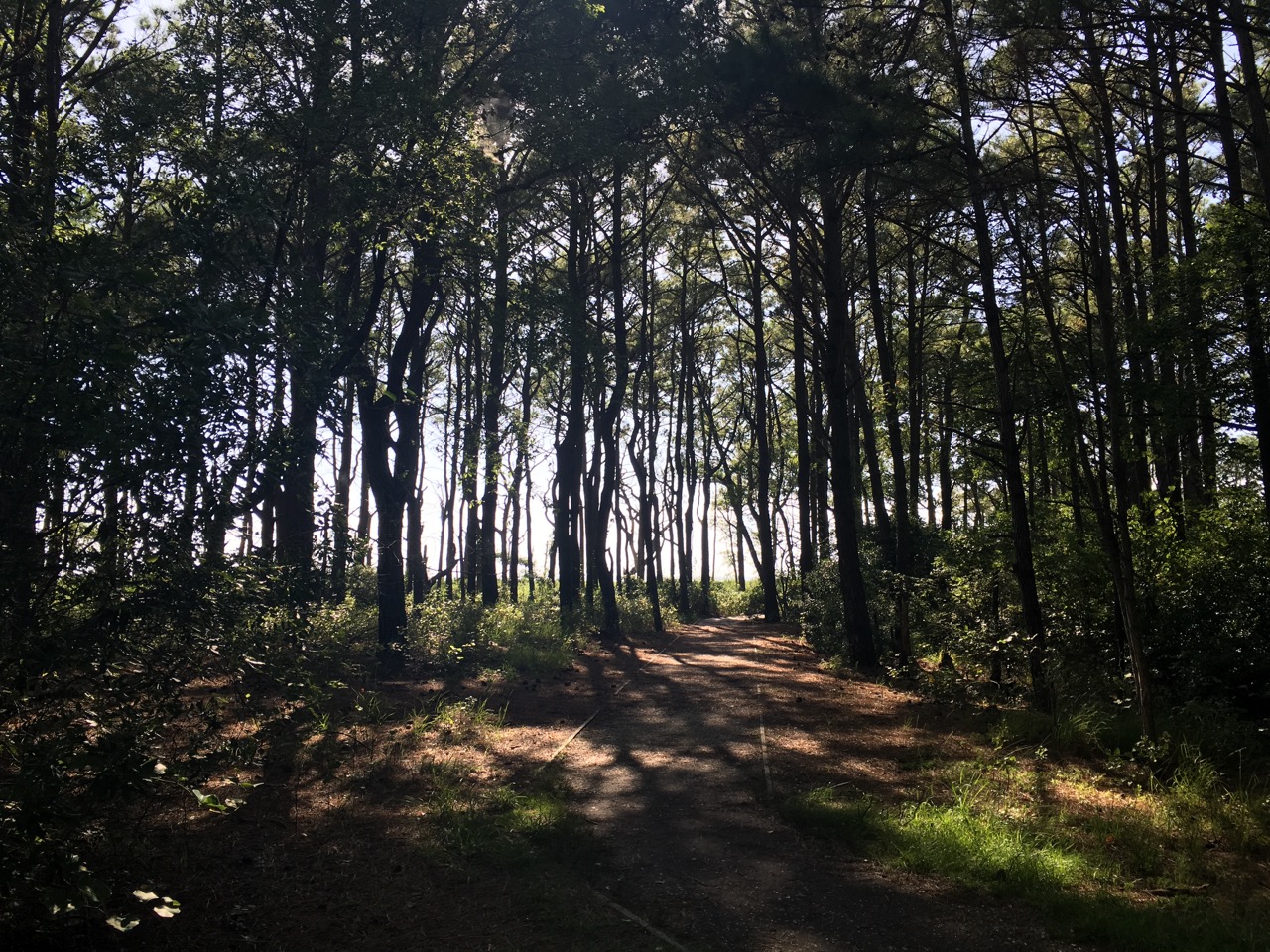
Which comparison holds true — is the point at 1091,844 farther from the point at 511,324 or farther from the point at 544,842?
the point at 511,324

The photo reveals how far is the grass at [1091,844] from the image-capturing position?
4.76m

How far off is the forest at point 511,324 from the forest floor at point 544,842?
77 cm

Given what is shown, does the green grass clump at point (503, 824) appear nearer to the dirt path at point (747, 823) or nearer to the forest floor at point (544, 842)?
the forest floor at point (544, 842)

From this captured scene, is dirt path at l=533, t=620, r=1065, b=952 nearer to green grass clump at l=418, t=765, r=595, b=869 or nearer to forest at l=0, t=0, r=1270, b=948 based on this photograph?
green grass clump at l=418, t=765, r=595, b=869

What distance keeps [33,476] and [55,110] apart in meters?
10.5

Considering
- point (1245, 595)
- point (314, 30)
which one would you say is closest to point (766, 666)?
point (1245, 595)

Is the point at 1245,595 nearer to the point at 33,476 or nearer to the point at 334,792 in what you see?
the point at 334,792

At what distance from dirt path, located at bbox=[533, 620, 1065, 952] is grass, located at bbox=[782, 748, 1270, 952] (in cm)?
28

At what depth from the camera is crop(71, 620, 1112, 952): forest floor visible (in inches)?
190

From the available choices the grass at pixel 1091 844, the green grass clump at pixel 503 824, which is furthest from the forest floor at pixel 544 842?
the grass at pixel 1091 844

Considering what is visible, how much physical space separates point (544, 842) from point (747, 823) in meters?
1.62

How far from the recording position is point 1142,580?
1059 centimetres

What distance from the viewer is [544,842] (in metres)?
6.29

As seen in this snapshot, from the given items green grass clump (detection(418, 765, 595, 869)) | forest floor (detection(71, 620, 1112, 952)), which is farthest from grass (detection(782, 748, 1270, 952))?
green grass clump (detection(418, 765, 595, 869))
